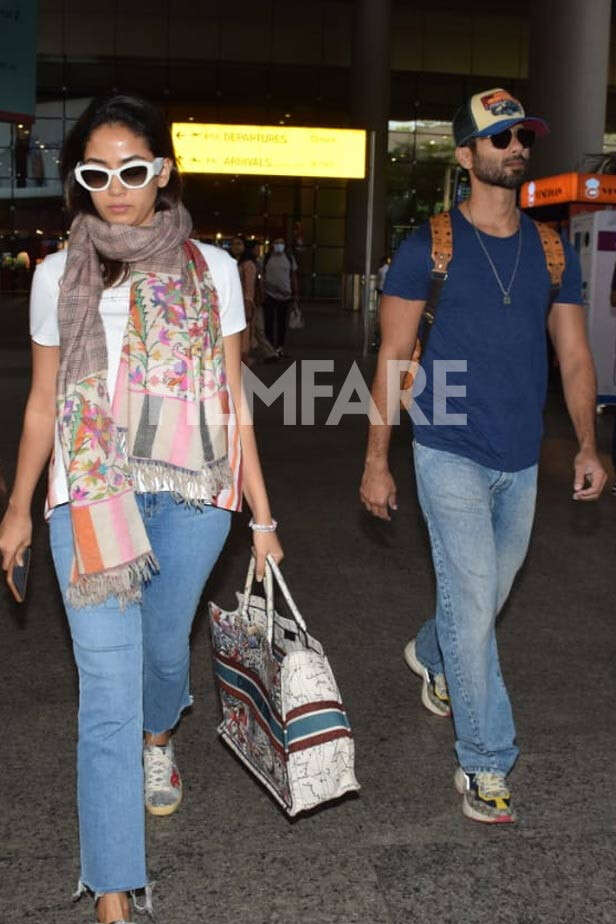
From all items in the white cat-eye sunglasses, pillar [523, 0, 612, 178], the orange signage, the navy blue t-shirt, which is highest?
pillar [523, 0, 612, 178]

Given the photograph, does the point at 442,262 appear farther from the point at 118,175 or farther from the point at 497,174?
the point at 118,175

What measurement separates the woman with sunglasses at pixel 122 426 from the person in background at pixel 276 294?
1671 cm

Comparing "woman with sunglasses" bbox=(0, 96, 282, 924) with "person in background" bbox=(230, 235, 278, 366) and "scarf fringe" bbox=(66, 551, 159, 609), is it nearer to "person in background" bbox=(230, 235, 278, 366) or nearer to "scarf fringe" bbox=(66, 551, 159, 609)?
"scarf fringe" bbox=(66, 551, 159, 609)

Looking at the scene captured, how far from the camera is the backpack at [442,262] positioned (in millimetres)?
3598

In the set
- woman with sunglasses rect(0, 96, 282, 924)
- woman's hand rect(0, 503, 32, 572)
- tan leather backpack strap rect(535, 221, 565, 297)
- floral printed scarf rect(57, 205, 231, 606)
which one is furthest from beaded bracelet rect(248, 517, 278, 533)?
tan leather backpack strap rect(535, 221, 565, 297)

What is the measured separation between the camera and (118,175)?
298 centimetres

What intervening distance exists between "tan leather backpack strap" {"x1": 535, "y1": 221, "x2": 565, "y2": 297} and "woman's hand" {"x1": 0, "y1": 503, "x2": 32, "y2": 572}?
5.58 feet

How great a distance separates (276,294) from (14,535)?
17.0 meters

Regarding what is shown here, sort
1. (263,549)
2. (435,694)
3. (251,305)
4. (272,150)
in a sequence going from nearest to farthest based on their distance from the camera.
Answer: (263,549) → (435,694) → (251,305) → (272,150)

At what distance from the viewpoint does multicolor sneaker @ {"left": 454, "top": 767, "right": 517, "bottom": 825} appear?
3584 millimetres

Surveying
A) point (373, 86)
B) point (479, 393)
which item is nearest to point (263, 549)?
point (479, 393)

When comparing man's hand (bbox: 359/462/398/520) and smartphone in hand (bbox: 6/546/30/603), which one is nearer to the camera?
smartphone in hand (bbox: 6/546/30/603)

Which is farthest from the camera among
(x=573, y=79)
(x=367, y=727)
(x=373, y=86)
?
(x=373, y=86)

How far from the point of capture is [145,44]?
41.6m
